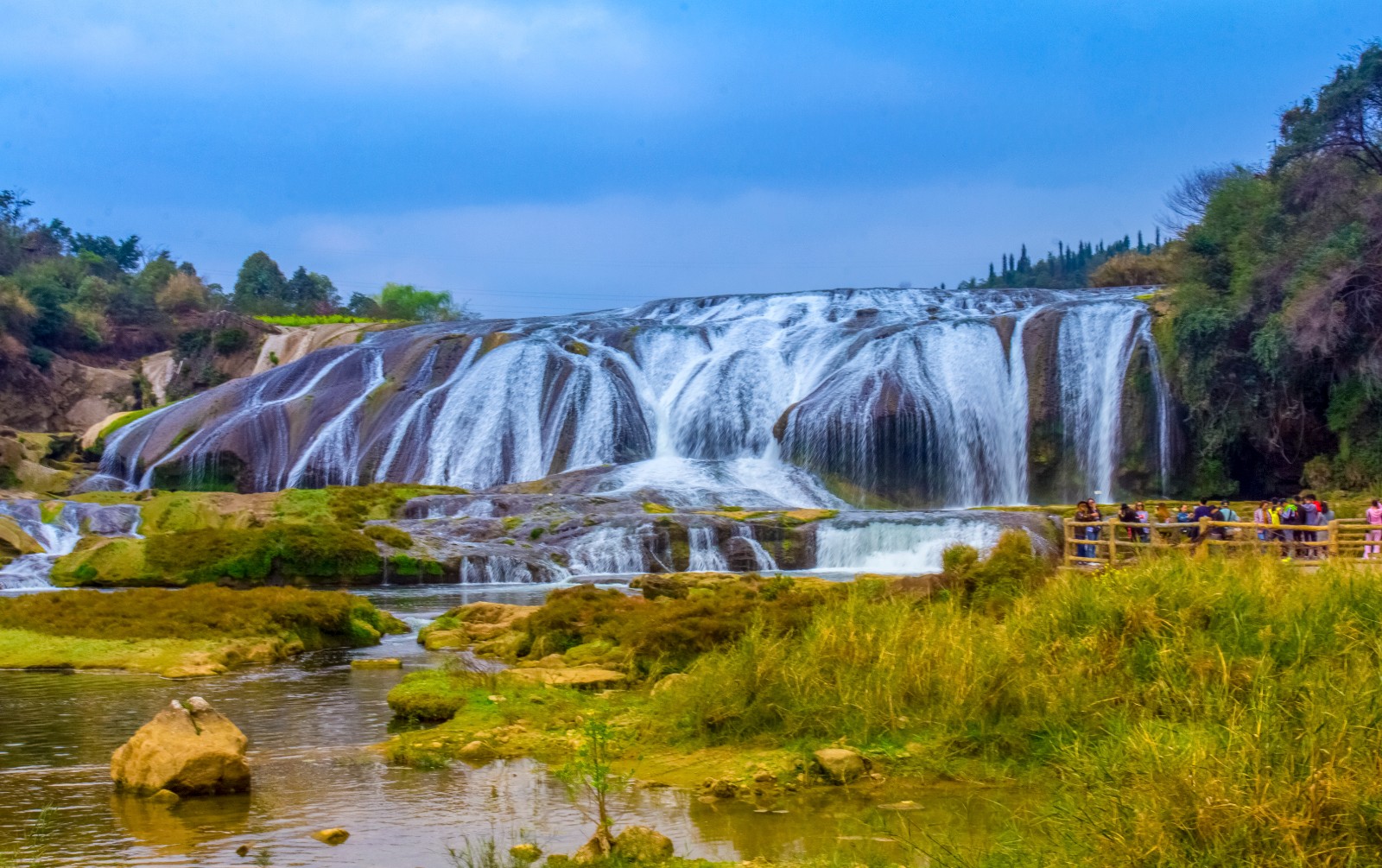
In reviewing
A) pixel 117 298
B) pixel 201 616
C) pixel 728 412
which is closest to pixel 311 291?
pixel 117 298

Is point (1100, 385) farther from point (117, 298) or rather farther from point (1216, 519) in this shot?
point (117, 298)

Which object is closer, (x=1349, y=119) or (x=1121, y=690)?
(x=1121, y=690)

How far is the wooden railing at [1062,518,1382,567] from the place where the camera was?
15.5 meters

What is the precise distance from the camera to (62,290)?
6688 centimetres

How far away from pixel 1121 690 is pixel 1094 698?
204 mm

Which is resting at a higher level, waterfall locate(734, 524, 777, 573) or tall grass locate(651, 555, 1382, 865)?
tall grass locate(651, 555, 1382, 865)

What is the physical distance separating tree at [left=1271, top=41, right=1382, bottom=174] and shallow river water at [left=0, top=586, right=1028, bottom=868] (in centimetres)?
3504

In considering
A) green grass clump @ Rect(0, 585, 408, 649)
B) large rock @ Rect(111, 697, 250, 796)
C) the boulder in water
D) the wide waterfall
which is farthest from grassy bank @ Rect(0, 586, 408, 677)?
the wide waterfall

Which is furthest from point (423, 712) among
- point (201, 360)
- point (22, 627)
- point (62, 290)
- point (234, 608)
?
point (62, 290)

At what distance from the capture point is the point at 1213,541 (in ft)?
50.9

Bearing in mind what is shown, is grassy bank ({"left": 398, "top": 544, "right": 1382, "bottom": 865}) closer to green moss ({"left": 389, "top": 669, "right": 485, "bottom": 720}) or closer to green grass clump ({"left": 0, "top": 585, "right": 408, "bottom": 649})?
green moss ({"left": 389, "top": 669, "right": 485, "bottom": 720})

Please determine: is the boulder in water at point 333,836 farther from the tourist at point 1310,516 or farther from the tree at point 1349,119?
the tree at point 1349,119

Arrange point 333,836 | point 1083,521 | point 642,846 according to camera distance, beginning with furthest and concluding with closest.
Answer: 1. point 1083,521
2. point 333,836
3. point 642,846

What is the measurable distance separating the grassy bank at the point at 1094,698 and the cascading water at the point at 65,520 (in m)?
22.7
